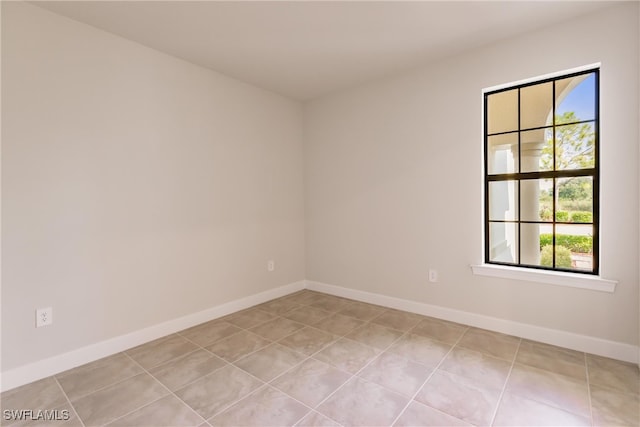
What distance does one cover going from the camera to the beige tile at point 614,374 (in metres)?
1.93

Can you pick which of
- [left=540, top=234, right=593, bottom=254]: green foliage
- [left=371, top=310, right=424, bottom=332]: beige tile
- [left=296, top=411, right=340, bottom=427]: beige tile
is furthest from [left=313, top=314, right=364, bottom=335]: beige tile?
[left=540, top=234, right=593, bottom=254]: green foliage

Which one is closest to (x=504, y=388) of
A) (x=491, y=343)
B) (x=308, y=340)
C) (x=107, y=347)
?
(x=491, y=343)

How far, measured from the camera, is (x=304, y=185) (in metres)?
4.20

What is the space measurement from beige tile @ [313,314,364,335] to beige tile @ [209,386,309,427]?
3.29 feet

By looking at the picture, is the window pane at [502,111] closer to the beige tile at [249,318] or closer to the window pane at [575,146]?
the window pane at [575,146]

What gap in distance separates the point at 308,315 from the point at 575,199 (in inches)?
101

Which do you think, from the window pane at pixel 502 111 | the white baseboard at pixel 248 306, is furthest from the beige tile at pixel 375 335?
the window pane at pixel 502 111

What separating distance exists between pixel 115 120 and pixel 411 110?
8.78 feet

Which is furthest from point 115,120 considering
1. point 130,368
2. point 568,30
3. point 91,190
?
point 568,30

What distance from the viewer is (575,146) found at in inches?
97.6

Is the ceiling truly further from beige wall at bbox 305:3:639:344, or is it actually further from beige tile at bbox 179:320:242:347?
beige tile at bbox 179:320:242:347

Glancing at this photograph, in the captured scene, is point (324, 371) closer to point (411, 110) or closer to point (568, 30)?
point (411, 110)

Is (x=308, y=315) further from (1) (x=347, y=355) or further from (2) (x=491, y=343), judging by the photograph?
(2) (x=491, y=343)

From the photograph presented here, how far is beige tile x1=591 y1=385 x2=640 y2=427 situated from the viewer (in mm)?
1637
